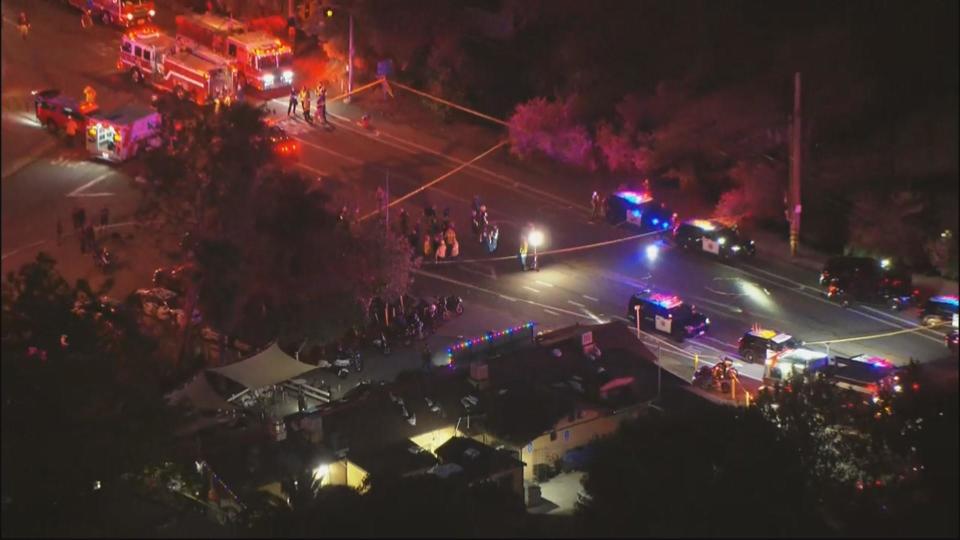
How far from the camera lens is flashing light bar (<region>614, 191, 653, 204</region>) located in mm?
47938

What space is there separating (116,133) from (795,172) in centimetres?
2063

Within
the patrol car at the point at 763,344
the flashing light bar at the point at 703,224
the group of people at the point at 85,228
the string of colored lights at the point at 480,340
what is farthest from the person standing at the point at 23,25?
the patrol car at the point at 763,344

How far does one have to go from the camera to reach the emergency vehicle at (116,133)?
48.0m

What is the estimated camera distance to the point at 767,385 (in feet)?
124

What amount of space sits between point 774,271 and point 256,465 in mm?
18553

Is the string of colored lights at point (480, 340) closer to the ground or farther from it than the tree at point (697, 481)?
farther from it

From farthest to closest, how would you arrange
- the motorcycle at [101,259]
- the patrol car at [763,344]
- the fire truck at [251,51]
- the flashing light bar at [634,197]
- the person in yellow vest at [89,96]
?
the fire truck at [251,51], the person in yellow vest at [89,96], the flashing light bar at [634,197], the motorcycle at [101,259], the patrol car at [763,344]

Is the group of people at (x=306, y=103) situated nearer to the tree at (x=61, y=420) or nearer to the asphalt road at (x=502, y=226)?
the asphalt road at (x=502, y=226)

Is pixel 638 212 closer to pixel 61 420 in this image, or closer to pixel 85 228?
pixel 85 228

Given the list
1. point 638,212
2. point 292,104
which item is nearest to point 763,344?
point 638,212

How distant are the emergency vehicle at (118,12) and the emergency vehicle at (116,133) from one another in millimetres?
11080

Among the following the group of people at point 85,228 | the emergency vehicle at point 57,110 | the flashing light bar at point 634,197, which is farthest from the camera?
the emergency vehicle at point 57,110

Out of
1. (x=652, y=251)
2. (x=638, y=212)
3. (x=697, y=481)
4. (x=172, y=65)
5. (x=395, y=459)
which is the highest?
(x=172, y=65)

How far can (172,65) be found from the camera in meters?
53.6
